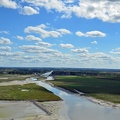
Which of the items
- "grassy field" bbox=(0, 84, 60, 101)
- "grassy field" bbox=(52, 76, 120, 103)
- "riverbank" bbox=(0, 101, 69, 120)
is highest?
"grassy field" bbox=(52, 76, 120, 103)

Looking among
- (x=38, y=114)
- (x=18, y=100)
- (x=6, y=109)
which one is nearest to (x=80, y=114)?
(x=38, y=114)

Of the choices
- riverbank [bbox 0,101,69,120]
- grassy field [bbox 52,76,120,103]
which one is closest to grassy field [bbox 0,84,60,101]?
riverbank [bbox 0,101,69,120]

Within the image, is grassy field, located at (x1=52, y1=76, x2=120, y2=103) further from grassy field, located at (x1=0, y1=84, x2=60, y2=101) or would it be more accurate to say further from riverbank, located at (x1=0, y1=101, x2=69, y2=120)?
riverbank, located at (x1=0, y1=101, x2=69, y2=120)

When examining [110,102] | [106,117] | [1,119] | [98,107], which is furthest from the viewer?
[110,102]

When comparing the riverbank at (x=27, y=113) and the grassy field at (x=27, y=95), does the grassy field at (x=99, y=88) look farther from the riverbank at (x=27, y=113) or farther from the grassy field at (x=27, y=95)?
the riverbank at (x=27, y=113)

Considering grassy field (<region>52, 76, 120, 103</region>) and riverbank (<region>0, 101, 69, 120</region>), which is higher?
grassy field (<region>52, 76, 120, 103</region>)

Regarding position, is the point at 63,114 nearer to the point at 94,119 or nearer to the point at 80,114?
the point at 80,114

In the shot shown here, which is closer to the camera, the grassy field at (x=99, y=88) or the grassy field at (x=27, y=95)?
the grassy field at (x=27, y=95)

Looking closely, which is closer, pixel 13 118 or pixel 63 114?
pixel 13 118

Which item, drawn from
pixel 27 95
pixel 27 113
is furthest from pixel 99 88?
pixel 27 113

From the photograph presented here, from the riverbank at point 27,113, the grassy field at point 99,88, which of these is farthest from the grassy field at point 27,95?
the grassy field at point 99,88

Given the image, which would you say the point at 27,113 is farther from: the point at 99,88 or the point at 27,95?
A: the point at 99,88
